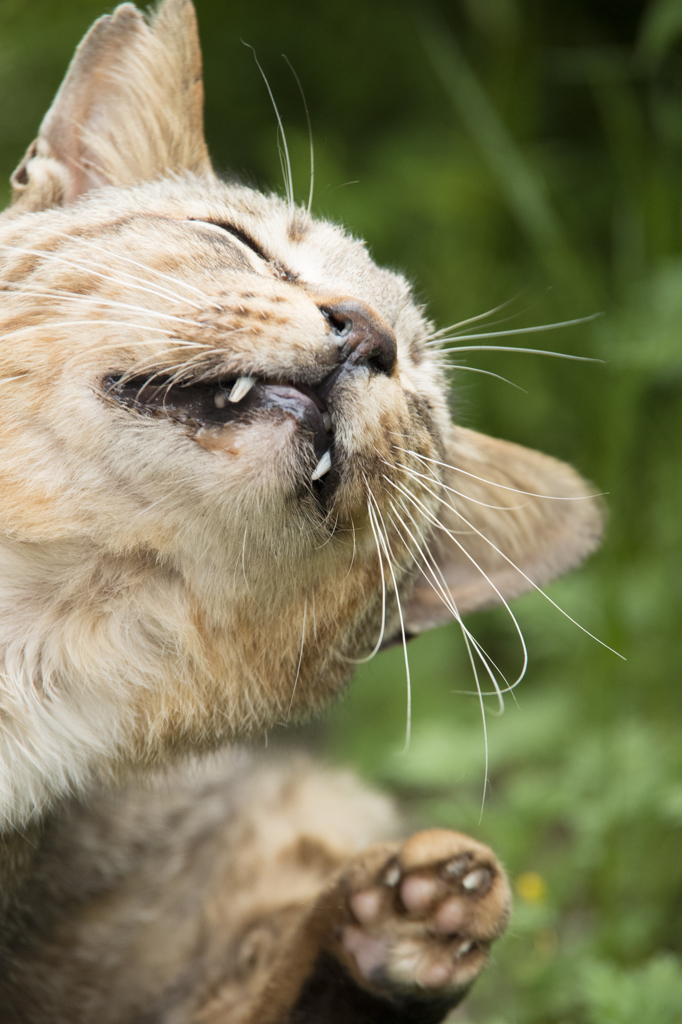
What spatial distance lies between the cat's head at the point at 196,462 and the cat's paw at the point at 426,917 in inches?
18.5

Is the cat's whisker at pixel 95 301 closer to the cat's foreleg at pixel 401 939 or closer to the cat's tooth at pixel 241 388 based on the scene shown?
the cat's tooth at pixel 241 388

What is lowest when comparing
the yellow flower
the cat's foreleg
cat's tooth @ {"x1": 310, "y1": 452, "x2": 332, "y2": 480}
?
the yellow flower

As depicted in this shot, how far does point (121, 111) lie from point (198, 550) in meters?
1.50

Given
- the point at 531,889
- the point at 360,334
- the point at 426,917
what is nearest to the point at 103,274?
the point at 360,334

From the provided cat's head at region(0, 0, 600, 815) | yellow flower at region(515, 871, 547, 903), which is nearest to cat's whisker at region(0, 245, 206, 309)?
cat's head at region(0, 0, 600, 815)

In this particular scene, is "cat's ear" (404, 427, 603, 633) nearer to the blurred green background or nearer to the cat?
the cat

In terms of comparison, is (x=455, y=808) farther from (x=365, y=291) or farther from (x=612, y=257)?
(x=612, y=257)

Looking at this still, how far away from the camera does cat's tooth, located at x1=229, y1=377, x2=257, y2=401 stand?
198 centimetres

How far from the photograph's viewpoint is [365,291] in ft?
8.33

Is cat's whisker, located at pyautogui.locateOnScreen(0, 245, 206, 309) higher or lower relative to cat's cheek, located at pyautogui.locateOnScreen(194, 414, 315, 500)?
higher

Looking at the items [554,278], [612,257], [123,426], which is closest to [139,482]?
[123,426]

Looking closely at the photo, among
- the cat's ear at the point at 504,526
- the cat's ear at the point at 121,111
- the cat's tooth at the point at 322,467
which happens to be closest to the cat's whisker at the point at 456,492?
the cat's ear at the point at 504,526

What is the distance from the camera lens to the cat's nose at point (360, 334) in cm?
207

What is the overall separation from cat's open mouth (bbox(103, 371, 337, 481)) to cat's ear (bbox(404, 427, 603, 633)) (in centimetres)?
84
